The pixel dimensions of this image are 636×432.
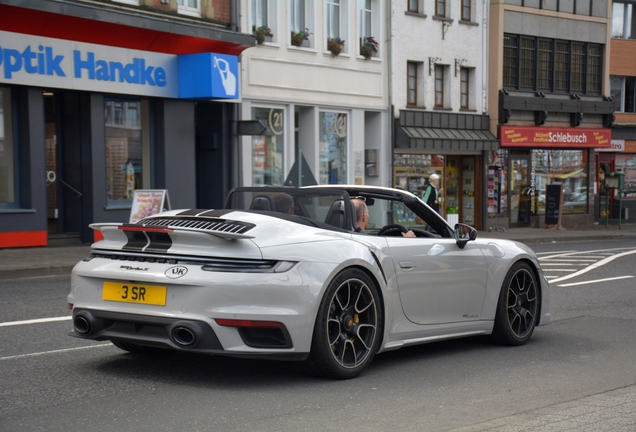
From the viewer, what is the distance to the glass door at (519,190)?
34.9m

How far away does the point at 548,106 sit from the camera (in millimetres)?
35469

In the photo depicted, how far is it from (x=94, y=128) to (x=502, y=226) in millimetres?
17596

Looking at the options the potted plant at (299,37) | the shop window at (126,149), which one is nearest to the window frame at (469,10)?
the potted plant at (299,37)

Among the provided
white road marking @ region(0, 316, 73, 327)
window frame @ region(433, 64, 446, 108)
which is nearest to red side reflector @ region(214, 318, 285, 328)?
white road marking @ region(0, 316, 73, 327)

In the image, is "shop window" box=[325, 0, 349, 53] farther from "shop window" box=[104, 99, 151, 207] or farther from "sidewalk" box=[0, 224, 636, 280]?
"sidewalk" box=[0, 224, 636, 280]

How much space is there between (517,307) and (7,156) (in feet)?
46.3

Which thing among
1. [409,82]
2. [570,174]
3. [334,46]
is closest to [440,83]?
[409,82]

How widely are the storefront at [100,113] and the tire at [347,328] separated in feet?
45.6

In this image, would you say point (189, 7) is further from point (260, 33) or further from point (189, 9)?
point (260, 33)

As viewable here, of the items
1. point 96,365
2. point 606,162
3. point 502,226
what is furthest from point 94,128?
point 606,162

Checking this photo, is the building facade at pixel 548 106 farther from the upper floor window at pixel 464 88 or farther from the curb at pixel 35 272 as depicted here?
the curb at pixel 35 272

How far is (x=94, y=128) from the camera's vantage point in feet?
68.7

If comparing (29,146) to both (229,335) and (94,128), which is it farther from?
(229,335)

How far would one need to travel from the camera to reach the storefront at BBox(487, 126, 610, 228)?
3425 cm
